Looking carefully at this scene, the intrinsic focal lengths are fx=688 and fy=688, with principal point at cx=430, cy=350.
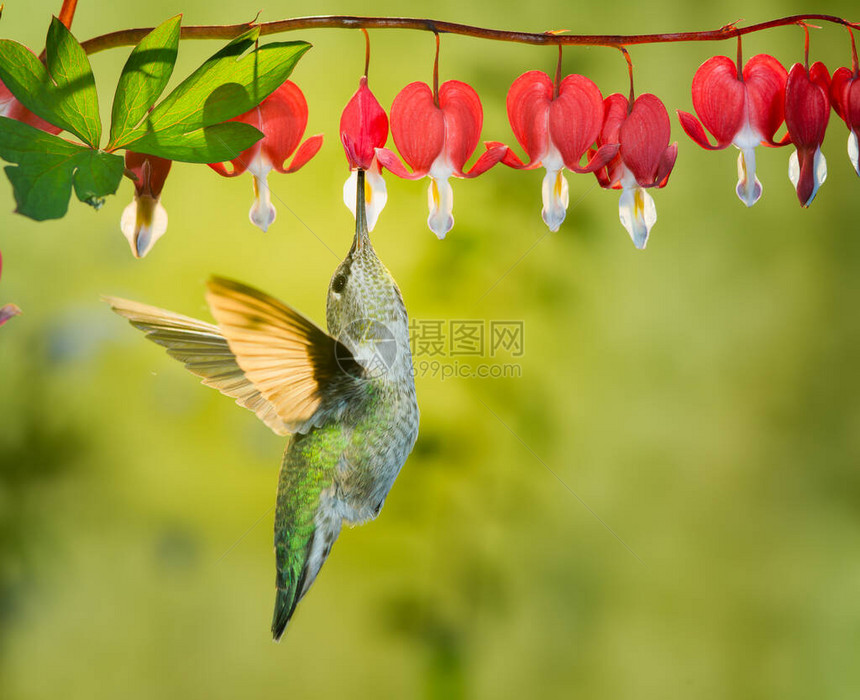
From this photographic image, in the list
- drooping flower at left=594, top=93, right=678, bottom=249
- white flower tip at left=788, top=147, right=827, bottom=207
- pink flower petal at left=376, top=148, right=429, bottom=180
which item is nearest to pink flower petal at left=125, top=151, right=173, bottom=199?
pink flower petal at left=376, top=148, right=429, bottom=180

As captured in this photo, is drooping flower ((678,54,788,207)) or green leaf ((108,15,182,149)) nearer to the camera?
green leaf ((108,15,182,149))

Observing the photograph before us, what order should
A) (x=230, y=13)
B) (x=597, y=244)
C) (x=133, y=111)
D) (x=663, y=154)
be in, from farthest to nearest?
(x=597, y=244) → (x=230, y=13) → (x=663, y=154) → (x=133, y=111)

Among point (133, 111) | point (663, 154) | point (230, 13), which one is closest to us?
point (133, 111)

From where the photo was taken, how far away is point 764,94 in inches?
30.4

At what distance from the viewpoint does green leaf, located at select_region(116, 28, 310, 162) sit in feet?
1.97

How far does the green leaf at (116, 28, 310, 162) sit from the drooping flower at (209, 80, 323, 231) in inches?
4.5

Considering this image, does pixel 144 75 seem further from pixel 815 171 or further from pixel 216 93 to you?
pixel 815 171

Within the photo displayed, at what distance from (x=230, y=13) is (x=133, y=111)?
100 cm

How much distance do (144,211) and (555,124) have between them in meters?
0.44

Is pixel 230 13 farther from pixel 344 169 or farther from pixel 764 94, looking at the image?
pixel 764 94

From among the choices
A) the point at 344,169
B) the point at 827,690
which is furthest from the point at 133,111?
the point at 827,690

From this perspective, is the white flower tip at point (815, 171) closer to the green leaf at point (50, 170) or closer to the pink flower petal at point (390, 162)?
the pink flower petal at point (390, 162)

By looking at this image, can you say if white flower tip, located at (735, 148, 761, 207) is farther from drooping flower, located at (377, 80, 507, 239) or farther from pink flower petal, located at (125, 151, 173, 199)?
pink flower petal, located at (125, 151, 173, 199)

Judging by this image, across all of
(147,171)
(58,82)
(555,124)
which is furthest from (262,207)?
(555,124)
